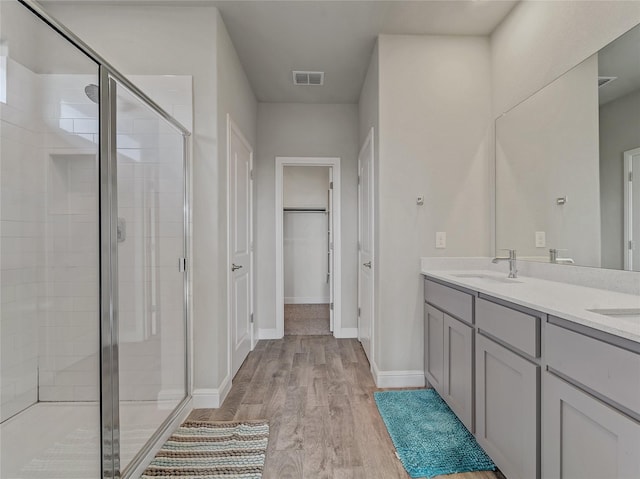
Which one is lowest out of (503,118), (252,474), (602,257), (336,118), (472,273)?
(252,474)

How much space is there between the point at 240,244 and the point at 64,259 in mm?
1687

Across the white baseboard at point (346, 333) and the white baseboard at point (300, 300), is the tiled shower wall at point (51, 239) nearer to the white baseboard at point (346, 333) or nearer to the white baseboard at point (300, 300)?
the white baseboard at point (346, 333)

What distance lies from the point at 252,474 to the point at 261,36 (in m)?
2.92

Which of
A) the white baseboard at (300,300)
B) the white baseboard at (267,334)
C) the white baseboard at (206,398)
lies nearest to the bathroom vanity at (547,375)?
the white baseboard at (206,398)

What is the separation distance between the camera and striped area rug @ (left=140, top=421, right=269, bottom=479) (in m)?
1.65

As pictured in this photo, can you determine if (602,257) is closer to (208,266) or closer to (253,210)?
(208,266)

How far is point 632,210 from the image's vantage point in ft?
4.86

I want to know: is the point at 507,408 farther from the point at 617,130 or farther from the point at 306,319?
the point at 306,319

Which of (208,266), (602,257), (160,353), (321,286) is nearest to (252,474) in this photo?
(160,353)

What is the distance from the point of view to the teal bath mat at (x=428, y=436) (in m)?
1.66

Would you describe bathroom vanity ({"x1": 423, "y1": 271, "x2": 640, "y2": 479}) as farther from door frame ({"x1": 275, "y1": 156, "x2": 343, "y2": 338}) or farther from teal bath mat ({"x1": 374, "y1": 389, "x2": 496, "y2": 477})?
door frame ({"x1": 275, "y1": 156, "x2": 343, "y2": 338})

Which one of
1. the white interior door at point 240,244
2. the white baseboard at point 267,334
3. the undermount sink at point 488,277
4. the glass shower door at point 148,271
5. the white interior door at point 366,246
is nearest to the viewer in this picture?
the glass shower door at point 148,271

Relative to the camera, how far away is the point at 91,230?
1428mm

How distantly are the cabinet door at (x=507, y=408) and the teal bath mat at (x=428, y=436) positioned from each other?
5.3 inches
